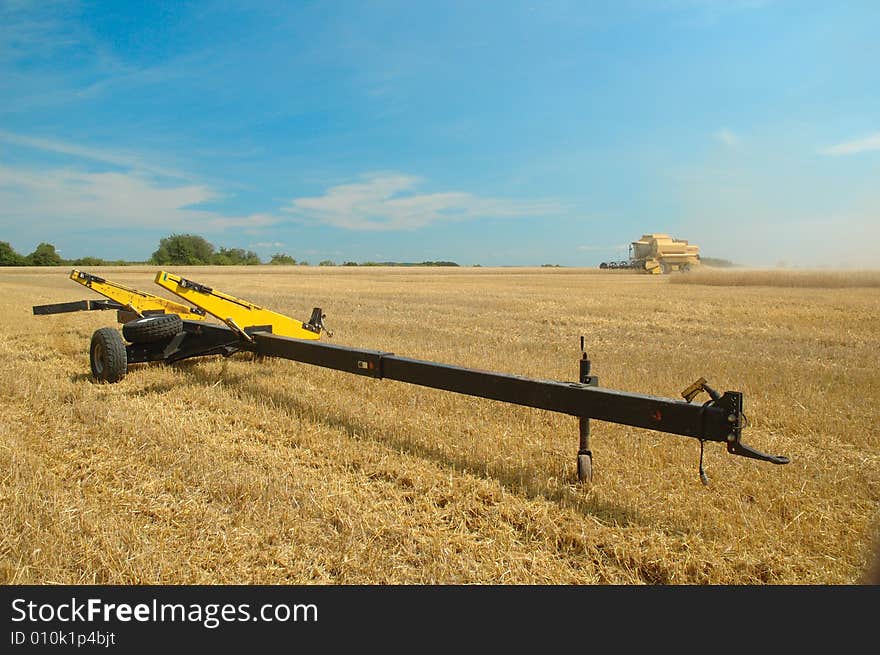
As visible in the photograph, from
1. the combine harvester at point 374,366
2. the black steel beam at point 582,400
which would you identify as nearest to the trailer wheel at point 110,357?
the combine harvester at point 374,366

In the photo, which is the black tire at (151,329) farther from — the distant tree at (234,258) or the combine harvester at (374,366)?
the distant tree at (234,258)

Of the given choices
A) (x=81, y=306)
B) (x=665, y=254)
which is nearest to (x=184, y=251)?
(x=665, y=254)

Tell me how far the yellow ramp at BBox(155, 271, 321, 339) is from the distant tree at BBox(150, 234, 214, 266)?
9286cm

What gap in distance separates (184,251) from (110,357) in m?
98.7

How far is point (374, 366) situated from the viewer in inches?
183

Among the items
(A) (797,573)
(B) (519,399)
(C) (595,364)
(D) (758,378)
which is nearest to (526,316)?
(C) (595,364)

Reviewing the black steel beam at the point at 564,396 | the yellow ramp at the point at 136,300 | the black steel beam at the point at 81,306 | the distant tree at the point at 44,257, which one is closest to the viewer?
the black steel beam at the point at 564,396

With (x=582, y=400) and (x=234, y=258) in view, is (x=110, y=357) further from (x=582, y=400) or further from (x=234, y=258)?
(x=234, y=258)

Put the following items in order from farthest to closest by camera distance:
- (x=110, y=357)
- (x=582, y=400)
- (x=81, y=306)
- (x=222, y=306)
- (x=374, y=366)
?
(x=81, y=306)
(x=222, y=306)
(x=110, y=357)
(x=374, y=366)
(x=582, y=400)

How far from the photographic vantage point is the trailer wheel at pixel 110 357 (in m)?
6.12

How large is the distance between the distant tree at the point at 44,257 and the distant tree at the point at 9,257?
103cm

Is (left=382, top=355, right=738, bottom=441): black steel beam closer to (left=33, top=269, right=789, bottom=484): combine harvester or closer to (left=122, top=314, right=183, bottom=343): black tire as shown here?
(left=33, top=269, right=789, bottom=484): combine harvester
